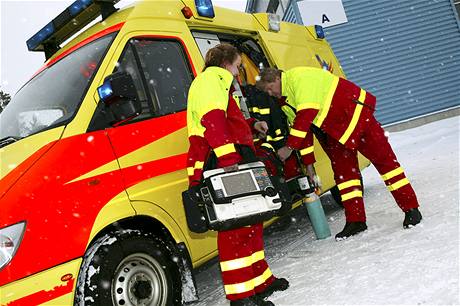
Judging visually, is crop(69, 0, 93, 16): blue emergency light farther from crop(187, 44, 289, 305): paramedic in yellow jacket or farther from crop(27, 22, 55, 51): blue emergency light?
crop(187, 44, 289, 305): paramedic in yellow jacket

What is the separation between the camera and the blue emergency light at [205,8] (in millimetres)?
4477

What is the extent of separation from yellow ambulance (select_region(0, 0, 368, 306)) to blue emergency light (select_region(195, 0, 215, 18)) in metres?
0.01

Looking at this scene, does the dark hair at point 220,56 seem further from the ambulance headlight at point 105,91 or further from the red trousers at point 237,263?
the red trousers at point 237,263

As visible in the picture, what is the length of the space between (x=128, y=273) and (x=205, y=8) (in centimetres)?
261

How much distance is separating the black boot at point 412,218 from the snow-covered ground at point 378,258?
70 millimetres

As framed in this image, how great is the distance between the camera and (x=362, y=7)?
14273 millimetres

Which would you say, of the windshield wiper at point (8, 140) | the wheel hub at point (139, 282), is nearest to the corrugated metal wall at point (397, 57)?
the wheel hub at point (139, 282)

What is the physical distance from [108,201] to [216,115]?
3.01 ft

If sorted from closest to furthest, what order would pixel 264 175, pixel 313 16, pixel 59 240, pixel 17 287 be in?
pixel 17 287
pixel 59 240
pixel 264 175
pixel 313 16

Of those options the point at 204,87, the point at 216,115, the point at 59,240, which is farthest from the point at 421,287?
the point at 59,240

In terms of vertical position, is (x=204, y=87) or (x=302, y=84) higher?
(x=204, y=87)

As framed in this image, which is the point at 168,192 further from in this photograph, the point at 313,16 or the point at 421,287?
the point at 313,16

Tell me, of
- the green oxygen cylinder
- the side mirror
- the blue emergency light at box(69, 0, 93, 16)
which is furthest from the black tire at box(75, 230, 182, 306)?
the blue emergency light at box(69, 0, 93, 16)

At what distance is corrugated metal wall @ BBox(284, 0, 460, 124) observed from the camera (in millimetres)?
14219
